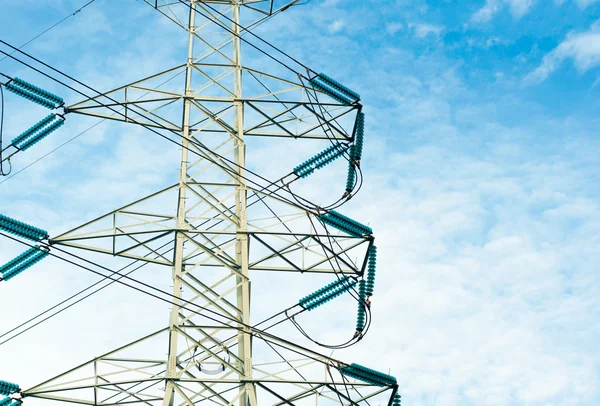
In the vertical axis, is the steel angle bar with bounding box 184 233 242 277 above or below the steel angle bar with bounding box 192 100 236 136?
below

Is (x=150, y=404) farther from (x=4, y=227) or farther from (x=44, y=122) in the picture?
(x=44, y=122)

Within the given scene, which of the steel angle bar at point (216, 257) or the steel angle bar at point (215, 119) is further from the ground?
the steel angle bar at point (215, 119)

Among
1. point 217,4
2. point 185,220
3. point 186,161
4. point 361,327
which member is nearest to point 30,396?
point 185,220

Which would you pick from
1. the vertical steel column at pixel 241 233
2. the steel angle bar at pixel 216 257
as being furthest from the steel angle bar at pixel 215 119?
the steel angle bar at pixel 216 257

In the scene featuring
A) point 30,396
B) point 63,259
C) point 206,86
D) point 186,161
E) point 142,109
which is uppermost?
point 206,86

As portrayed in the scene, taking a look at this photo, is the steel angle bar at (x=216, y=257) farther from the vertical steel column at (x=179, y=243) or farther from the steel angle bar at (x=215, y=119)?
the steel angle bar at (x=215, y=119)

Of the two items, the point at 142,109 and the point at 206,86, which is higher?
the point at 206,86

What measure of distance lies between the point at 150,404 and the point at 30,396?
2.44m

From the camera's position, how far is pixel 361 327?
2286 cm

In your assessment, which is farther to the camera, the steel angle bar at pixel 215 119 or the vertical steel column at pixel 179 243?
the steel angle bar at pixel 215 119

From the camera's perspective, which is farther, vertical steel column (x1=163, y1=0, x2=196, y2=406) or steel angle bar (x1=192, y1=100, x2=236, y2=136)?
steel angle bar (x1=192, y1=100, x2=236, y2=136)

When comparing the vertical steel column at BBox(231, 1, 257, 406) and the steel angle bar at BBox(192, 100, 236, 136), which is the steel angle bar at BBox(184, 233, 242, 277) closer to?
the vertical steel column at BBox(231, 1, 257, 406)

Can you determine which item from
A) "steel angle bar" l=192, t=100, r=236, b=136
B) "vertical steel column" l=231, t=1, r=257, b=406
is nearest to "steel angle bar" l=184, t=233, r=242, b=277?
"vertical steel column" l=231, t=1, r=257, b=406

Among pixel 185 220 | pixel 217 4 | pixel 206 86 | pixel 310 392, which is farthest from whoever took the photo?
pixel 217 4
